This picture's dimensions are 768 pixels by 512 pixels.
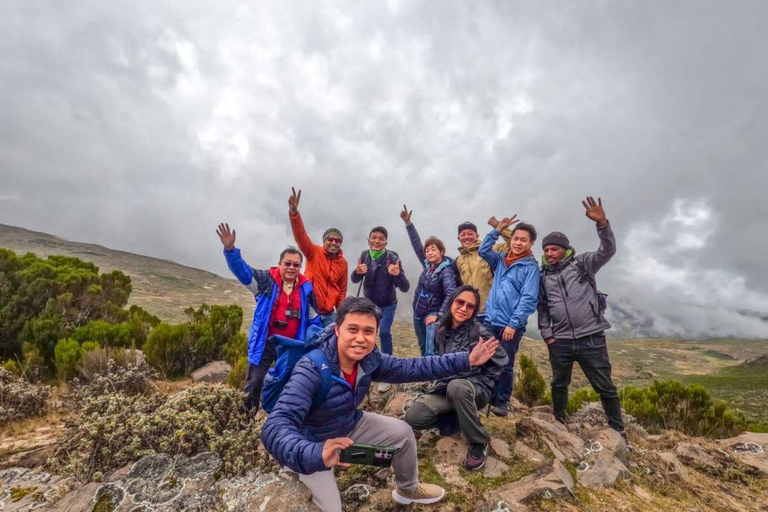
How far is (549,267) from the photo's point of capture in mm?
5281

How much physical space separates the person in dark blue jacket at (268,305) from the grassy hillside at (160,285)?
1523 cm

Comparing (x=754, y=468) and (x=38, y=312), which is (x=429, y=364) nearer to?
(x=754, y=468)

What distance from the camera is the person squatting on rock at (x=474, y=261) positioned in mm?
6160

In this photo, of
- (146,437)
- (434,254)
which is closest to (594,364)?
(434,254)

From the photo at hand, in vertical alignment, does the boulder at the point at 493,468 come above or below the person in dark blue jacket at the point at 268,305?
below

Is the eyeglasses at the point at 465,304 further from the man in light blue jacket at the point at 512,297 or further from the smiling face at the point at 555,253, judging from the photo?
the smiling face at the point at 555,253

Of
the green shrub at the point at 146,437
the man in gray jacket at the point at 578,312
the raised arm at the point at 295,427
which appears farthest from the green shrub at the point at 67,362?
the man in gray jacket at the point at 578,312

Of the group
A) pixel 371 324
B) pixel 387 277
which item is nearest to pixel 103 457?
pixel 371 324

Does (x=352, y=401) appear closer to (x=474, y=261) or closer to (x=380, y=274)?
(x=380, y=274)

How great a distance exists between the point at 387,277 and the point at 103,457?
4.69m

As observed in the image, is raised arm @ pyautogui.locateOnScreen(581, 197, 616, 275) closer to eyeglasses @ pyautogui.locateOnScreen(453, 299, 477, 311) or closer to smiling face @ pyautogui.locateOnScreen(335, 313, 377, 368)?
eyeglasses @ pyautogui.locateOnScreen(453, 299, 477, 311)

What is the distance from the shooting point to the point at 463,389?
3980mm

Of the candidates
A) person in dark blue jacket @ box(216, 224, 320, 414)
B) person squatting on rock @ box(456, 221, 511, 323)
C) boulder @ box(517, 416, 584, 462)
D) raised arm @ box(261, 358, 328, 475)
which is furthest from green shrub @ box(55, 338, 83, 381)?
boulder @ box(517, 416, 584, 462)

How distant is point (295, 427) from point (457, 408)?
213 cm
